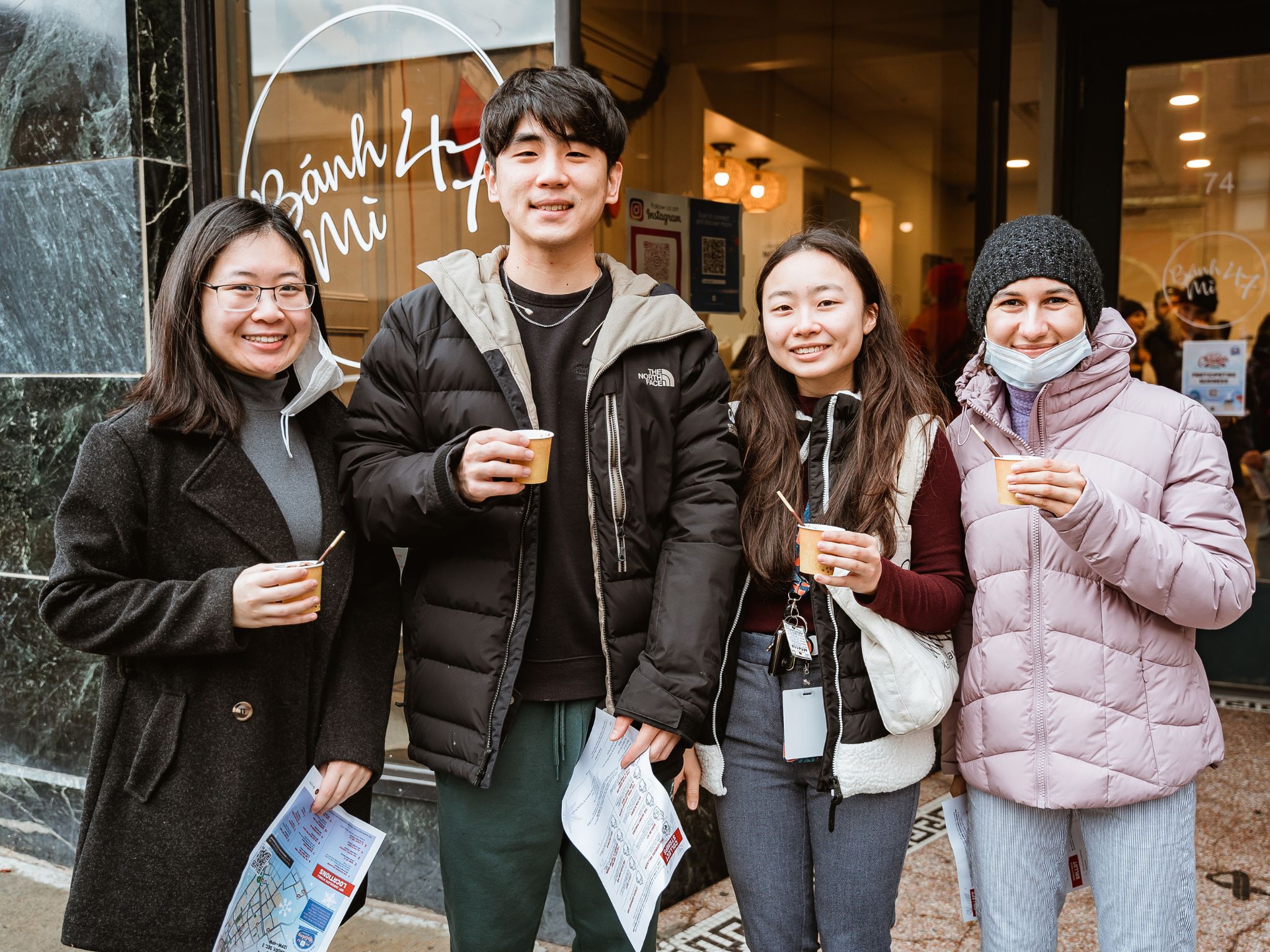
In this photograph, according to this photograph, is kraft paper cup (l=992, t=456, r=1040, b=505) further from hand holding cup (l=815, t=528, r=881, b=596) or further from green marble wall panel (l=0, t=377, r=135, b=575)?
green marble wall panel (l=0, t=377, r=135, b=575)

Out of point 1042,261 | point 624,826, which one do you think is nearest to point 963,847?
point 624,826

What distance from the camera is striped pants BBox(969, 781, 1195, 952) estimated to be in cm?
200

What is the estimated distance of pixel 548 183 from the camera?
209 cm

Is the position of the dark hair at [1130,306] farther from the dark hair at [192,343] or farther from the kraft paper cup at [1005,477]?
the dark hair at [192,343]

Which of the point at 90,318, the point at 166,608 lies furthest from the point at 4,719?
the point at 166,608

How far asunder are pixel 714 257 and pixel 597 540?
8.89ft

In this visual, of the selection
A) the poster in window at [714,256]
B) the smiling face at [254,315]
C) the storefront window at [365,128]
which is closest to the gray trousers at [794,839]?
the smiling face at [254,315]

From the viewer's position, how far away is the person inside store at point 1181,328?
5.40 meters

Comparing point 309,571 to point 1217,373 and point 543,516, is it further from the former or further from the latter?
point 1217,373

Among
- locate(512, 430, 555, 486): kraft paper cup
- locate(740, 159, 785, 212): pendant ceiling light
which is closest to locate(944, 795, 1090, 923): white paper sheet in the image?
locate(512, 430, 555, 486): kraft paper cup

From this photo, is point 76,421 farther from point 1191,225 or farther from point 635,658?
point 1191,225

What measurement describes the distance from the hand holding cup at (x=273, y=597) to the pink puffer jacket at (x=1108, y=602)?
1.28 meters

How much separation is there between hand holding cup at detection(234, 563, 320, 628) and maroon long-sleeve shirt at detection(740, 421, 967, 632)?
2.83 feet

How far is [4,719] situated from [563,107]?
130 inches
